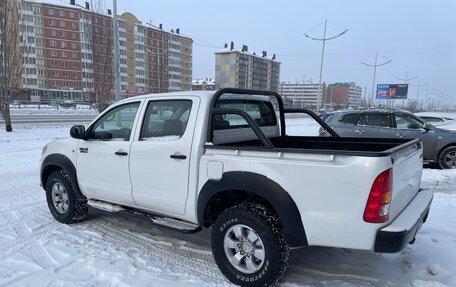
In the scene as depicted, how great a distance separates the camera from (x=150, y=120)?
13.7ft

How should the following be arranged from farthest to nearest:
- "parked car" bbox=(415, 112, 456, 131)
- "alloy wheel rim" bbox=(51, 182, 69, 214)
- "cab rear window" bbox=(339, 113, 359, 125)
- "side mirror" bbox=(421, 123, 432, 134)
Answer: "parked car" bbox=(415, 112, 456, 131) → "cab rear window" bbox=(339, 113, 359, 125) → "side mirror" bbox=(421, 123, 432, 134) → "alloy wheel rim" bbox=(51, 182, 69, 214)

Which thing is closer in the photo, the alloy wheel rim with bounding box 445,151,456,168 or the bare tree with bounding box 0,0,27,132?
the alloy wheel rim with bounding box 445,151,456,168

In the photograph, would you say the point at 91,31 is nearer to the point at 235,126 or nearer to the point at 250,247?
the point at 235,126

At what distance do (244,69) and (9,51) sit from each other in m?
64.5

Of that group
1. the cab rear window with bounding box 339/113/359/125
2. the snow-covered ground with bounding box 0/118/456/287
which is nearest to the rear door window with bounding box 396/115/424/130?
the cab rear window with bounding box 339/113/359/125

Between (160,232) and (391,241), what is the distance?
9.90ft

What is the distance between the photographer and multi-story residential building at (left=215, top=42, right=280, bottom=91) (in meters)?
78.9

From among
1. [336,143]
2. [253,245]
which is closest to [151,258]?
[253,245]

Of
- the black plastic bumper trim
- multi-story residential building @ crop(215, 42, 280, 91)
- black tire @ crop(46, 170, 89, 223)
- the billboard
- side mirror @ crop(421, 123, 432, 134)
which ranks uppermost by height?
multi-story residential building @ crop(215, 42, 280, 91)

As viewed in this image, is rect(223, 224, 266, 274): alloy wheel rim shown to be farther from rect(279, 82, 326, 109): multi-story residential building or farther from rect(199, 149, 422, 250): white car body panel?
rect(279, 82, 326, 109): multi-story residential building

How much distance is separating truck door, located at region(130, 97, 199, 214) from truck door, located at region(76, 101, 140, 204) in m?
0.19

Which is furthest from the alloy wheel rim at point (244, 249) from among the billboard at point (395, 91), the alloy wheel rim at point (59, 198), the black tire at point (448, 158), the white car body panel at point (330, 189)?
the billboard at point (395, 91)

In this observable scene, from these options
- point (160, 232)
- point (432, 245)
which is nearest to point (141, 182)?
point (160, 232)

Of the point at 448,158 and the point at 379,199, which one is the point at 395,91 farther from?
the point at 379,199
